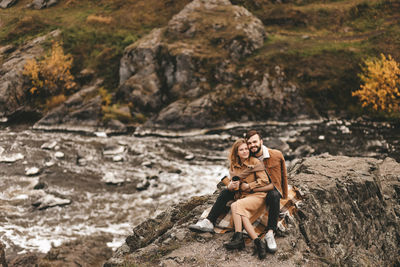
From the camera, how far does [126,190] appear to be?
1803cm

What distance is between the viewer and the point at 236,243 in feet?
20.9

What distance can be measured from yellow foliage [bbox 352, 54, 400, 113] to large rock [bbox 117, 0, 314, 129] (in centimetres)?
651

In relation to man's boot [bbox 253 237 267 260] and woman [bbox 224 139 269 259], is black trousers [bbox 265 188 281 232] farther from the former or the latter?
man's boot [bbox 253 237 267 260]

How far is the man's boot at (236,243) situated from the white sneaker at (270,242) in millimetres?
569

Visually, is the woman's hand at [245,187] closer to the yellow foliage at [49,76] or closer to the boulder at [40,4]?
the yellow foliage at [49,76]

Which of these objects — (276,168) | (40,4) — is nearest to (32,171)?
(276,168)

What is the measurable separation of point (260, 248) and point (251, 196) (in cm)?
129

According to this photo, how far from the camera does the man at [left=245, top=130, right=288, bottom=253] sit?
6766 mm

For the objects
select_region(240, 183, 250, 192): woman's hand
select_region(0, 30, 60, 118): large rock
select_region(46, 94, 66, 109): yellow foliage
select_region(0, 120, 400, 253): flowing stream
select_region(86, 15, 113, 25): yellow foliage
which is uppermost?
select_region(86, 15, 113, 25): yellow foliage

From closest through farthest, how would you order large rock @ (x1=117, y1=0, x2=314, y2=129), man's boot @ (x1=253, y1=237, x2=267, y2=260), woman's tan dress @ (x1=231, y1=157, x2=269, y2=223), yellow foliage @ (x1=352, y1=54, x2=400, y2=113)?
man's boot @ (x1=253, y1=237, x2=267, y2=260), woman's tan dress @ (x1=231, y1=157, x2=269, y2=223), yellow foliage @ (x1=352, y1=54, x2=400, y2=113), large rock @ (x1=117, y1=0, x2=314, y2=129)

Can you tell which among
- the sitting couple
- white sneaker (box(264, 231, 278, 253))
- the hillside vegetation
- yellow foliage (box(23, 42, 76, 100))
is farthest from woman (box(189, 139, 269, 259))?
yellow foliage (box(23, 42, 76, 100))

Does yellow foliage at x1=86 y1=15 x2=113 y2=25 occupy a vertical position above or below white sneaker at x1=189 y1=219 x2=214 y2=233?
above

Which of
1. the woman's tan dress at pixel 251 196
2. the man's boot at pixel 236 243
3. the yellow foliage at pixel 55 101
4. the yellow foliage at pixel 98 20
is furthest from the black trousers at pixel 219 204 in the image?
the yellow foliage at pixel 98 20

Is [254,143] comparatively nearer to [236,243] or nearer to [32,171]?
[236,243]
